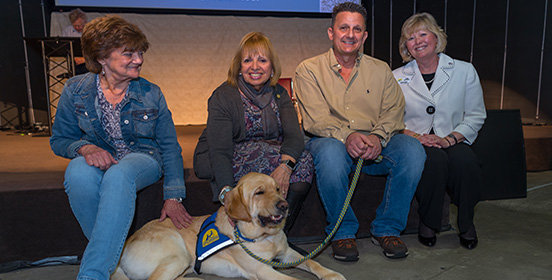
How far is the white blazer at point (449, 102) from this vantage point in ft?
8.32

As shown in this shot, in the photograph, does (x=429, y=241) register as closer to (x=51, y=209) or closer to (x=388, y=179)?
(x=388, y=179)

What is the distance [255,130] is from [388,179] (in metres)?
0.84

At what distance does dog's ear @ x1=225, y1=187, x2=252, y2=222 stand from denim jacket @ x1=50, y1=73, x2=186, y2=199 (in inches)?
14.3

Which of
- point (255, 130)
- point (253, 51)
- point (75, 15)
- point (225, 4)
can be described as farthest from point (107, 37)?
point (225, 4)

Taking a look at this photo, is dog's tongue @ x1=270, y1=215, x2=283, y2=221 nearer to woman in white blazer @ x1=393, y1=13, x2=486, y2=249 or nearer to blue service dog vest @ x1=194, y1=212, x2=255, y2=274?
blue service dog vest @ x1=194, y1=212, x2=255, y2=274

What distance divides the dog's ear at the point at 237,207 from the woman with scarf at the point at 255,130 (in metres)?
0.22

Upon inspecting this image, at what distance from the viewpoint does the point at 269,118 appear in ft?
7.41

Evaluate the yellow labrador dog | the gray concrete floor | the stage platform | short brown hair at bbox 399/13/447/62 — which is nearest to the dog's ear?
the yellow labrador dog

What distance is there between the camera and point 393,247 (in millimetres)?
2174

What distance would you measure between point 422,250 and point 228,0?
19.4 feet

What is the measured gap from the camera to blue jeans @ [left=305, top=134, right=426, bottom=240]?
218 centimetres

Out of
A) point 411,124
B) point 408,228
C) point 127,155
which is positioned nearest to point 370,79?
point 411,124

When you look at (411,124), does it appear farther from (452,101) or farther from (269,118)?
(269,118)

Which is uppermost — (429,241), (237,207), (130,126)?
(130,126)
